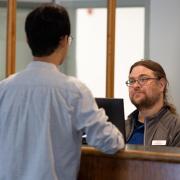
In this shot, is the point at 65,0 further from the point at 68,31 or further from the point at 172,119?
the point at 68,31

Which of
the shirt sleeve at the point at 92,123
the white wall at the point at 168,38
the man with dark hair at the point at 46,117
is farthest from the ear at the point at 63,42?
the white wall at the point at 168,38

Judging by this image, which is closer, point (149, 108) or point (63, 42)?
point (63, 42)

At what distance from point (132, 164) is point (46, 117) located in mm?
365

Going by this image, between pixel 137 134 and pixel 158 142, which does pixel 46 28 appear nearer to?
pixel 158 142

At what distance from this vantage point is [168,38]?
3.80 metres

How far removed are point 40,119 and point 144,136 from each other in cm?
101

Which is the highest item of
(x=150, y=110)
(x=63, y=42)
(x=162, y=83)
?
(x=63, y=42)

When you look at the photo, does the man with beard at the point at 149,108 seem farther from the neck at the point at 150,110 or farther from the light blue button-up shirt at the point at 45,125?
the light blue button-up shirt at the point at 45,125

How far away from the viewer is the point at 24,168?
1.27m

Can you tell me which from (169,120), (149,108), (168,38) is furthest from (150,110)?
(168,38)

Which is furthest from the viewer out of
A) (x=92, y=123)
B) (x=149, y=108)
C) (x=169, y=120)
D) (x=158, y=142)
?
(x=149, y=108)

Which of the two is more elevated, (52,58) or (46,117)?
(52,58)

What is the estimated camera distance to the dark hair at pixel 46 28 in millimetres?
1282

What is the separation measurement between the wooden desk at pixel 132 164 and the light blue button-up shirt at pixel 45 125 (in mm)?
125
